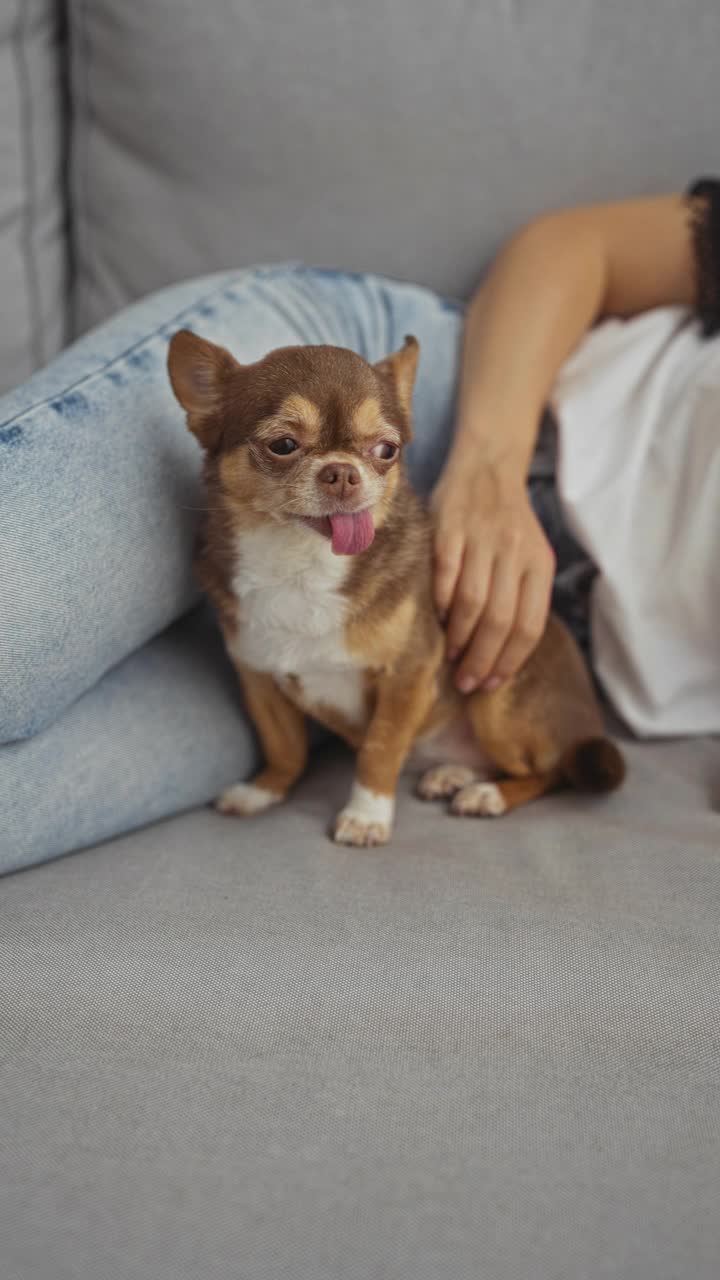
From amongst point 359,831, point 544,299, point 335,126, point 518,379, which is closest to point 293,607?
point 359,831

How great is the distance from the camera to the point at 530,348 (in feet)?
5.13

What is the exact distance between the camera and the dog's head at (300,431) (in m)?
1.11

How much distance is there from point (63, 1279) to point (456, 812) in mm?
778

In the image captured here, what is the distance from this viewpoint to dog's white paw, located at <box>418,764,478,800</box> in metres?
1.48

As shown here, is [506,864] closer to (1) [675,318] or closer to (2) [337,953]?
(2) [337,953]

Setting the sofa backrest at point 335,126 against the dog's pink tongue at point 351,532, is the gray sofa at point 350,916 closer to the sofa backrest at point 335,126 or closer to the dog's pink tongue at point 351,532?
the sofa backrest at point 335,126

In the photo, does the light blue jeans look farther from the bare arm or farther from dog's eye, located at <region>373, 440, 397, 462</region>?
dog's eye, located at <region>373, 440, 397, 462</region>

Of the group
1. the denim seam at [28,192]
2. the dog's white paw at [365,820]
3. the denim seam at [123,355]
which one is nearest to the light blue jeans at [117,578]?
the denim seam at [123,355]

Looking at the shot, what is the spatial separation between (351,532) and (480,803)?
0.44 metres

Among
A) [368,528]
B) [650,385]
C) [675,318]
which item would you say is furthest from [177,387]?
[675,318]

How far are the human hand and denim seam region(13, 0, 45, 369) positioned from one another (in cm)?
84

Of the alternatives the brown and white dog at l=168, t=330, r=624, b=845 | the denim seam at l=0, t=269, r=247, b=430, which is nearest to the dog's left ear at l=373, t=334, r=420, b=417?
the brown and white dog at l=168, t=330, r=624, b=845

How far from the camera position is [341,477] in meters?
1.09

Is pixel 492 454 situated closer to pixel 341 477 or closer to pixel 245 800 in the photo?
pixel 341 477
